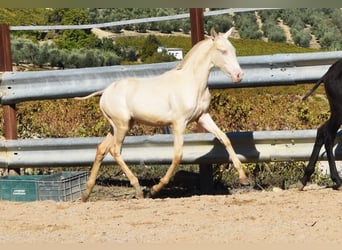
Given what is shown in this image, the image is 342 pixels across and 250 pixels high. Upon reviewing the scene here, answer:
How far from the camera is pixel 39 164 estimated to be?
796cm

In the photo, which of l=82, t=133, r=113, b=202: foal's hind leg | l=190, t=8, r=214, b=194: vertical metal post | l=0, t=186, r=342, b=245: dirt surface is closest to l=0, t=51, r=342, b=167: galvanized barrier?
l=190, t=8, r=214, b=194: vertical metal post

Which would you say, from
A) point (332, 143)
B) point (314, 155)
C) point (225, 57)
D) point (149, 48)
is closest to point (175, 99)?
point (225, 57)

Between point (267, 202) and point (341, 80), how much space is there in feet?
4.76

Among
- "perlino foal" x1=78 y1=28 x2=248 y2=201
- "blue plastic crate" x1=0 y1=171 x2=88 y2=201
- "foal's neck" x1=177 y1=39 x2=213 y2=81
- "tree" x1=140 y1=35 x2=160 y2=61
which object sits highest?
"foal's neck" x1=177 y1=39 x2=213 y2=81

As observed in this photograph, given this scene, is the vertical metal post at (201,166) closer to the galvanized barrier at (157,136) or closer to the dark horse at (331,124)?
the galvanized barrier at (157,136)

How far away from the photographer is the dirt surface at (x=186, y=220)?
4.96 m

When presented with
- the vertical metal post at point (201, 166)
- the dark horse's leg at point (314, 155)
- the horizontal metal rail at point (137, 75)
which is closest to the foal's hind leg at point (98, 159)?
the horizontal metal rail at point (137, 75)

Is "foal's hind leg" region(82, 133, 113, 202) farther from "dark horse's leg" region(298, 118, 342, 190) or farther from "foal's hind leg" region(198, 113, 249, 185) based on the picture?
"dark horse's leg" region(298, 118, 342, 190)

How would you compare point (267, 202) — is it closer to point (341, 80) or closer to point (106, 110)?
point (341, 80)

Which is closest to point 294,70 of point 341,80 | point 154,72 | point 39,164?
point 341,80

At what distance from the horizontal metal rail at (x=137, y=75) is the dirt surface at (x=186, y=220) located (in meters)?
1.26

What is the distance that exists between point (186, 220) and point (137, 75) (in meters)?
2.56

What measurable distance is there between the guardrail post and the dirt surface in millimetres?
1502

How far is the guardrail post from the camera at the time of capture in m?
8.27
